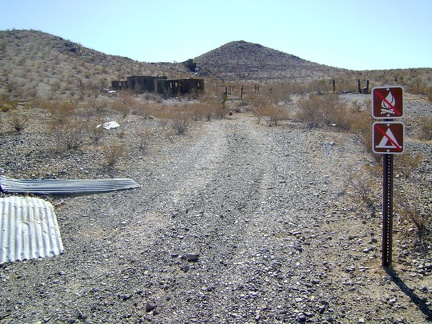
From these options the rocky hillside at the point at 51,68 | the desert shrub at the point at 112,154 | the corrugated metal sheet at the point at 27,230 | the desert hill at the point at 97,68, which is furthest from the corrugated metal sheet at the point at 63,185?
the rocky hillside at the point at 51,68

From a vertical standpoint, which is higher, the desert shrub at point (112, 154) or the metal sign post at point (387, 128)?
the metal sign post at point (387, 128)

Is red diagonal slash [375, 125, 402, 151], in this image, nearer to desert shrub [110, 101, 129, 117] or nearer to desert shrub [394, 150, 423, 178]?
desert shrub [394, 150, 423, 178]

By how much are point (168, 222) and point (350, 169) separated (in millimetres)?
5178

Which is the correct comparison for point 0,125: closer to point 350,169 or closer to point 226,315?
point 350,169

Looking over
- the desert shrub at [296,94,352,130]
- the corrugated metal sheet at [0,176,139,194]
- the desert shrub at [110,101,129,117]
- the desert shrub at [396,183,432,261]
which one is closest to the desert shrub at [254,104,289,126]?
the desert shrub at [296,94,352,130]

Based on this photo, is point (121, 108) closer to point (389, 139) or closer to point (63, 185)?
point (63, 185)

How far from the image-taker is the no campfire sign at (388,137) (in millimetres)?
5047

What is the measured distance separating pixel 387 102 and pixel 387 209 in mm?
1300

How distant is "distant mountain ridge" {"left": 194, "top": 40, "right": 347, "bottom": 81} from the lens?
72875 mm

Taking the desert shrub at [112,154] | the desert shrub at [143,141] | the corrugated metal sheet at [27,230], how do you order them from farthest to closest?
the desert shrub at [143,141] < the desert shrub at [112,154] < the corrugated metal sheet at [27,230]

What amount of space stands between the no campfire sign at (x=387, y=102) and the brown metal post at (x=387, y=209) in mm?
506

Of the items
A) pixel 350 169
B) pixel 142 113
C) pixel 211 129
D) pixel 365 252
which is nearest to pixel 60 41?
pixel 142 113

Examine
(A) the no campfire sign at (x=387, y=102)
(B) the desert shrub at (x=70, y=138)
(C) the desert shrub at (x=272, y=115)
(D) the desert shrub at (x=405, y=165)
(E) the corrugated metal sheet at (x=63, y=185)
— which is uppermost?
(A) the no campfire sign at (x=387, y=102)

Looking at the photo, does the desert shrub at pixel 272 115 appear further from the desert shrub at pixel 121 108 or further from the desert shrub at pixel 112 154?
the desert shrub at pixel 112 154
